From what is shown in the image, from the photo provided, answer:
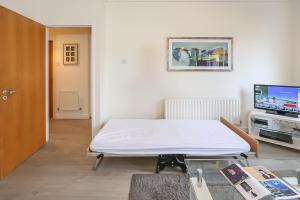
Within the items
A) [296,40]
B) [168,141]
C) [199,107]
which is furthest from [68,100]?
[296,40]

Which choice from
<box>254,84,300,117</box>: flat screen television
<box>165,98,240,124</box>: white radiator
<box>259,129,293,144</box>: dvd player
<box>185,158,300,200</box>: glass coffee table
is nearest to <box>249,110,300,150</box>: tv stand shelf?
<box>259,129,293,144</box>: dvd player

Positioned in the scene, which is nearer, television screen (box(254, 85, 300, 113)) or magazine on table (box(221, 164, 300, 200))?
magazine on table (box(221, 164, 300, 200))

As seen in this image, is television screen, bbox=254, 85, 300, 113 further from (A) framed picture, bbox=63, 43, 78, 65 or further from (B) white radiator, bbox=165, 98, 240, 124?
(A) framed picture, bbox=63, 43, 78, 65

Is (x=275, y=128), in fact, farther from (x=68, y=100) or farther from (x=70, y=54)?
(x=70, y=54)

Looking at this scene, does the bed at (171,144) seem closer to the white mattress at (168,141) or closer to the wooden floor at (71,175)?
the white mattress at (168,141)

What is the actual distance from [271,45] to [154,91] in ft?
7.73

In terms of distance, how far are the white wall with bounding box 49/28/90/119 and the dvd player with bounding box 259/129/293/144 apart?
419cm

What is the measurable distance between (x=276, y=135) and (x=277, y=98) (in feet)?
2.02

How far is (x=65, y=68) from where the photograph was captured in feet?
20.5

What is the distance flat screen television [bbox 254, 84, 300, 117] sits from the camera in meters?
3.79

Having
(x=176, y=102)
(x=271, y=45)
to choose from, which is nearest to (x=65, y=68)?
(x=176, y=102)

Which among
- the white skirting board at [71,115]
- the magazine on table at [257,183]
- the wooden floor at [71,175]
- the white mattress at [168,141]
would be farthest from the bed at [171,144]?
the white skirting board at [71,115]

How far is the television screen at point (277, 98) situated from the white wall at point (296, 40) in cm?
72

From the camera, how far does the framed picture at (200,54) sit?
14.5ft
